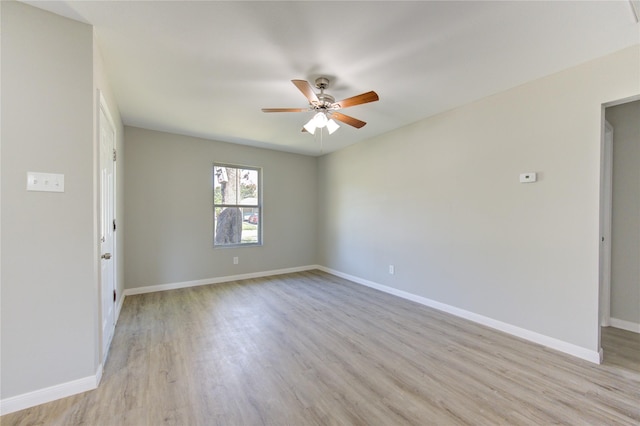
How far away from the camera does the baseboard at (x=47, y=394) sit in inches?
64.8

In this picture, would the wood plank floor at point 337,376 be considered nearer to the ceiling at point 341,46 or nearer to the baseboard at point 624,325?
the baseboard at point 624,325

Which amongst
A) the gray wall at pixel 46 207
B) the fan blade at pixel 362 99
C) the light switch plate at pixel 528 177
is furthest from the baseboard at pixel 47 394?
the light switch plate at pixel 528 177

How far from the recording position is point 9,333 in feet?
5.40

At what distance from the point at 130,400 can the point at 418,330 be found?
257cm

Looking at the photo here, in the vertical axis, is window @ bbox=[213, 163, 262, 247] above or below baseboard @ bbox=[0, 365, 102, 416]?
above

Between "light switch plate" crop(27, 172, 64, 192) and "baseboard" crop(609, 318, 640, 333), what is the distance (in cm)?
526

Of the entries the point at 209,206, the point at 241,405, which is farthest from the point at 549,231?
the point at 209,206

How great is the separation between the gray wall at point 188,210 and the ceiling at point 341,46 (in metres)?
1.25

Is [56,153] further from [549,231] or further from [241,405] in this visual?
[549,231]

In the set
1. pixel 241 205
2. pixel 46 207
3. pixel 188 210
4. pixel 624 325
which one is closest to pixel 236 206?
pixel 241 205

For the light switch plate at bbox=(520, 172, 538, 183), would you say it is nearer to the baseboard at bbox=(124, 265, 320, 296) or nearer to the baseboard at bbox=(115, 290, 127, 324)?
the baseboard at bbox=(124, 265, 320, 296)

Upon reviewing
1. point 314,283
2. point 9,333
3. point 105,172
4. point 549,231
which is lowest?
point 314,283

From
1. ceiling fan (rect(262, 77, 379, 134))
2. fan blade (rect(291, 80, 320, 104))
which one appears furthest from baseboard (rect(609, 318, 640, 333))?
fan blade (rect(291, 80, 320, 104))

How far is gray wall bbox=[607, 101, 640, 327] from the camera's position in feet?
9.37
